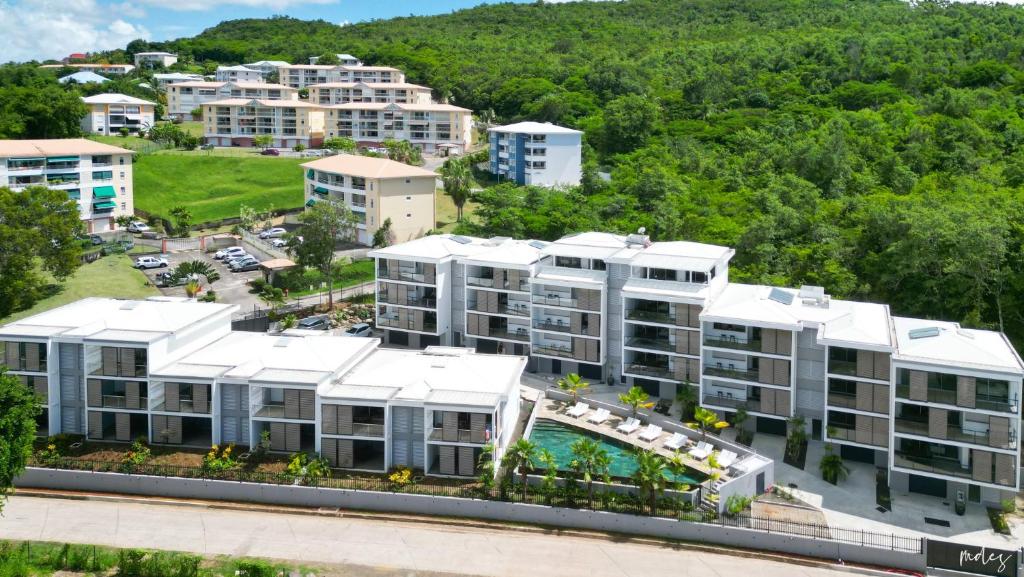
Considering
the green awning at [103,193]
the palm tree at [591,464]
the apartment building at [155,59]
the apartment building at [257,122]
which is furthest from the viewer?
the apartment building at [155,59]

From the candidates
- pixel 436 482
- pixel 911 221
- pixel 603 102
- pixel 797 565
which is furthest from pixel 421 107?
pixel 797 565

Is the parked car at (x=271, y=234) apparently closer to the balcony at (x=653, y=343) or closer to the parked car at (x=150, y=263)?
A: the parked car at (x=150, y=263)

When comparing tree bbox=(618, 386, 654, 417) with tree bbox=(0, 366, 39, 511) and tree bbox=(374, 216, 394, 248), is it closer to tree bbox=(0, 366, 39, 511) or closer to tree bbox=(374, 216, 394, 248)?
tree bbox=(0, 366, 39, 511)

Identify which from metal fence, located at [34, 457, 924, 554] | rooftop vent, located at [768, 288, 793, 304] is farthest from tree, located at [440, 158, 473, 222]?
metal fence, located at [34, 457, 924, 554]

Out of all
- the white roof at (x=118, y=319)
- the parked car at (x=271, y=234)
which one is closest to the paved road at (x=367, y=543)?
the white roof at (x=118, y=319)

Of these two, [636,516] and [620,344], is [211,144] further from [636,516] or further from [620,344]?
[636,516]

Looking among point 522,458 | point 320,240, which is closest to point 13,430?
point 522,458

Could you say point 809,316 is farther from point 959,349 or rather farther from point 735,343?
point 959,349
